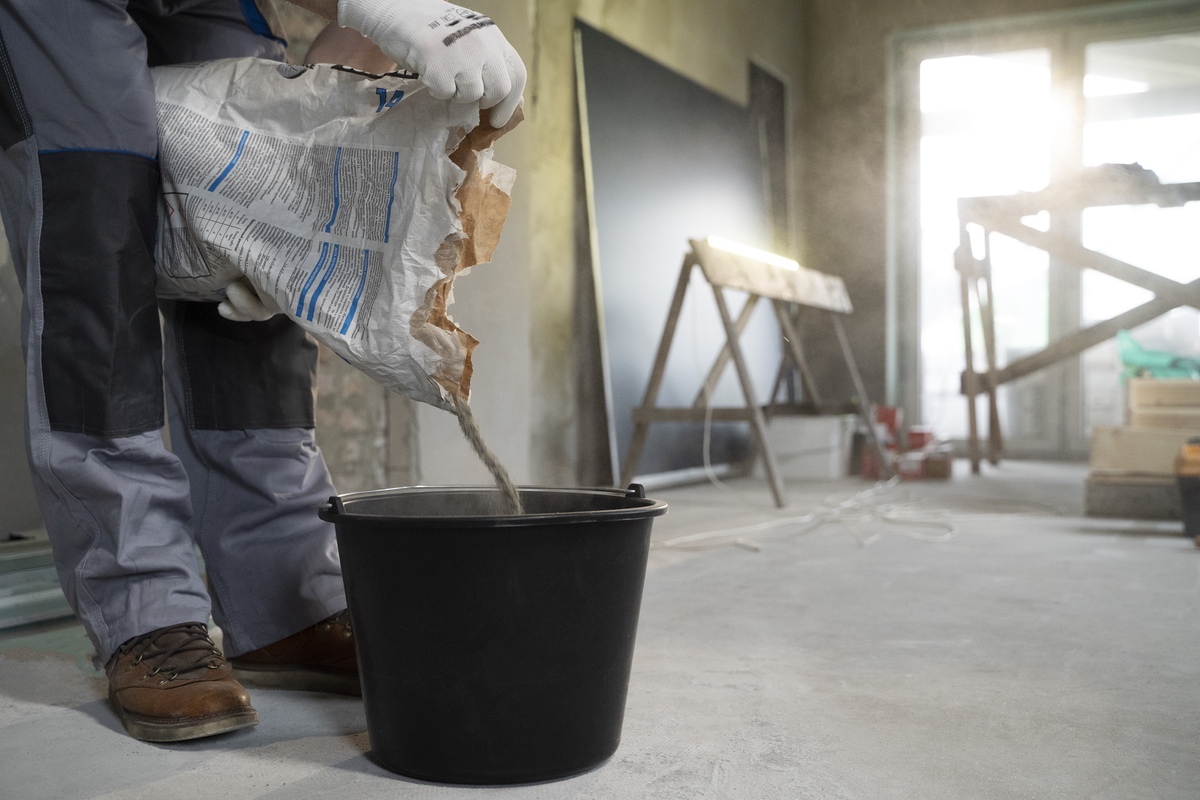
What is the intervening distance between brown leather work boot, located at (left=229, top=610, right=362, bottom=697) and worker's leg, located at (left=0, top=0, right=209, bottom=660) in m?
0.17

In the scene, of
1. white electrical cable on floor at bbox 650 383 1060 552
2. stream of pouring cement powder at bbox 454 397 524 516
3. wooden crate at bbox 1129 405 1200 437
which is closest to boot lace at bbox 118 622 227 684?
stream of pouring cement powder at bbox 454 397 524 516

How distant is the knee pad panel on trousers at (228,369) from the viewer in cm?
120

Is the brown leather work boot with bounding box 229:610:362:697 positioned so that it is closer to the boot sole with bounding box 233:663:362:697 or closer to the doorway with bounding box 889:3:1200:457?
the boot sole with bounding box 233:663:362:697

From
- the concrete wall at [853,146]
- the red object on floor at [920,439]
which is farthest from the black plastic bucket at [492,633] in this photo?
the concrete wall at [853,146]

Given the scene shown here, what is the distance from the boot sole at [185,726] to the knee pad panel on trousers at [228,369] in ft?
1.19

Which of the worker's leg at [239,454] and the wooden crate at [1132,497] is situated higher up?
the worker's leg at [239,454]

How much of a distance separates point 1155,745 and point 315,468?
101 centimetres

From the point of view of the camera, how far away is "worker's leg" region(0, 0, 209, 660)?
3.26ft

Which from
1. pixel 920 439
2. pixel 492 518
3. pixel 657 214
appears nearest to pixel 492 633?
pixel 492 518

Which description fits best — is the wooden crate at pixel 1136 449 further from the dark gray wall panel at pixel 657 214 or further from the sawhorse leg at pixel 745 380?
the dark gray wall panel at pixel 657 214

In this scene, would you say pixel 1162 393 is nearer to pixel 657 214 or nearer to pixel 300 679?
pixel 657 214

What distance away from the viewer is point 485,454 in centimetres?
94

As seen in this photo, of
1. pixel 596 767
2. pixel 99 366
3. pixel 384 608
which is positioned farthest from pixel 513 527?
pixel 99 366

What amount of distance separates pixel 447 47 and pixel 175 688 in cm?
68
